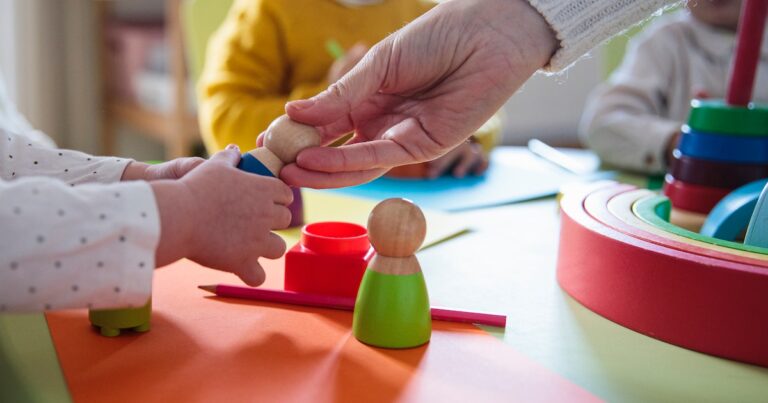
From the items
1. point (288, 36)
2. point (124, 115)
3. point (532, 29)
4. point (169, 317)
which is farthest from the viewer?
point (124, 115)

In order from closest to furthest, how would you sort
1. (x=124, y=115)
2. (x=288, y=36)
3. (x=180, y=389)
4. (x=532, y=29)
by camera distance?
(x=180, y=389) < (x=532, y=29) < (x=288, y=36) < (x=124, y=115)

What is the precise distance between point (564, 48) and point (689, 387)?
335mm

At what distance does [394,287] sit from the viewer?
502mm

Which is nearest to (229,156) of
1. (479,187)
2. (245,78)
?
(479,187)

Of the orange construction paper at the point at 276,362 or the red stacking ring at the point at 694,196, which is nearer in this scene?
the orange construction paper at the point at 276,362

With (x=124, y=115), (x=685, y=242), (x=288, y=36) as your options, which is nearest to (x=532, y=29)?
(x=685, y=242)

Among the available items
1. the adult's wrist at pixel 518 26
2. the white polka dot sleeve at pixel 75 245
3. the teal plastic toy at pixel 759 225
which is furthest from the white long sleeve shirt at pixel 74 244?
the teal plastic toy at pixel 759 225

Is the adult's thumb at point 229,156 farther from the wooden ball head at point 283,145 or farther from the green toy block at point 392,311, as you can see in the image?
the green toy block at point 392,311

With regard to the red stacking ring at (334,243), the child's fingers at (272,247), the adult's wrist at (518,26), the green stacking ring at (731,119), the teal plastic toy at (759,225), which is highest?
the adult's wrist at (518,26)

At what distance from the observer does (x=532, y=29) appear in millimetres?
668

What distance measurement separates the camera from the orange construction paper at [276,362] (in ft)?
1.42

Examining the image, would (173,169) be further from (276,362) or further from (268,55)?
(268,55)

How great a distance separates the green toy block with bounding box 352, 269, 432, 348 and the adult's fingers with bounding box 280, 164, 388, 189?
10cm

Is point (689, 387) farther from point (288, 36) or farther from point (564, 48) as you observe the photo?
point (288, 36)
